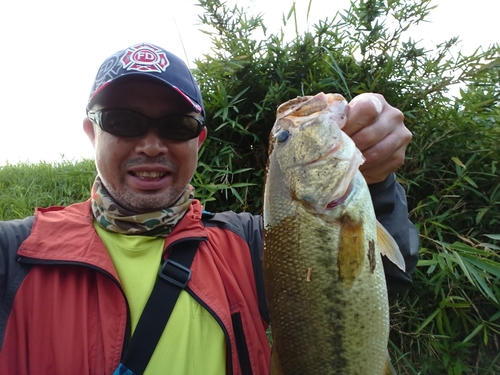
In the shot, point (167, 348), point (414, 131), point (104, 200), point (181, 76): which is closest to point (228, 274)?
point (167, 348)

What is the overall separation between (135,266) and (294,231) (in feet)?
2.88

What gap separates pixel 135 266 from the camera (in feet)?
6.54

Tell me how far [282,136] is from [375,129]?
1.44 feet

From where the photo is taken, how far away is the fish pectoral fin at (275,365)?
5.44ft

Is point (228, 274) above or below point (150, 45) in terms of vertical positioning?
below

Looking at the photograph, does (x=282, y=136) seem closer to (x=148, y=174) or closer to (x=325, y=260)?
(x=325, y=260)

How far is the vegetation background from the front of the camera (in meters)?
3.23

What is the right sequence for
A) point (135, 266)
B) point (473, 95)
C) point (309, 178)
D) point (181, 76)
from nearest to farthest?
point (309, 178)
point (135, 266)
point (181, 76)
point (473, 95)

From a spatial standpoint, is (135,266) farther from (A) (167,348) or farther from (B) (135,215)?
(A) (167,348)

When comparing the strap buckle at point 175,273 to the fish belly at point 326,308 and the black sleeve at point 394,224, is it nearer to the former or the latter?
the fish belly at point 326,308

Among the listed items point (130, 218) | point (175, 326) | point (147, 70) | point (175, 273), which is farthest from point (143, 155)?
point (175, 326)

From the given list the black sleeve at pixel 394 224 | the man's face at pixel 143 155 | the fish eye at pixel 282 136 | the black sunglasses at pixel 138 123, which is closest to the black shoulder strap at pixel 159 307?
the man's face at pixel 143 155

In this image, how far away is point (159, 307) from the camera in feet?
6.04

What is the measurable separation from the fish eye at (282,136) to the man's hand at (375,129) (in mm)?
275
